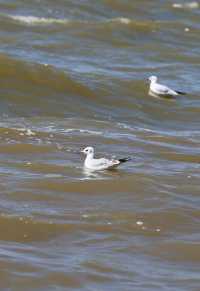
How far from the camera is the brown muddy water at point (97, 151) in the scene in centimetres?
895

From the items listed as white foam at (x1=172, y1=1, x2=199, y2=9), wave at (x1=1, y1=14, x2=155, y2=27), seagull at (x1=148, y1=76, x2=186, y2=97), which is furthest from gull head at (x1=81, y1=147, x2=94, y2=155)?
white foam at (x1=172, y1=1, x2=199, y2=9)

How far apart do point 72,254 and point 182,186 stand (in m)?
2.76

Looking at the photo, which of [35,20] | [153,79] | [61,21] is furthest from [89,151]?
[61,21]

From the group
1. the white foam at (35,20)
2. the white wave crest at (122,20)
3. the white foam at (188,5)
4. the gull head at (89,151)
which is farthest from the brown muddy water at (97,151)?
the white foam at (188,5)

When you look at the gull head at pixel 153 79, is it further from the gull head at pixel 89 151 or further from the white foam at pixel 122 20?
the white foam at pixel 122 20

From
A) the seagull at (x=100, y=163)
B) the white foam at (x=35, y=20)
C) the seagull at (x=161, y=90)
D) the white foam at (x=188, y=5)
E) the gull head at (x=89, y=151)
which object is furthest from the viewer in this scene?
the white foam at (x=188, y=5)

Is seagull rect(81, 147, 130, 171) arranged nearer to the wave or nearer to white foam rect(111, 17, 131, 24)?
the wave

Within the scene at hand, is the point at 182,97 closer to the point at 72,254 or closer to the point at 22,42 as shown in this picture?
the point at 22,42

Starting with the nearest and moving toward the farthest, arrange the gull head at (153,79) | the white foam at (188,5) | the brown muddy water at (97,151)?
the brown muddy water at (97,151), the gull head at (153,79), the white foam at (188,5)

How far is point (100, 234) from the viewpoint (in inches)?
383

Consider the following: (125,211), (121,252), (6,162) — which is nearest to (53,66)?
(6,162)

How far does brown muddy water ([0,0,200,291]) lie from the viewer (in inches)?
352

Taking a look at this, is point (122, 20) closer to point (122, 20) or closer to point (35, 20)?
point (122, 20)

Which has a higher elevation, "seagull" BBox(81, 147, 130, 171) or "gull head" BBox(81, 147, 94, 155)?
"gull head" BBox(81, 147, 94, 155)
